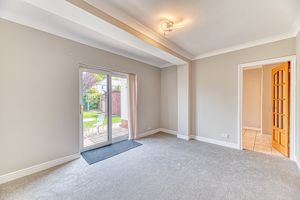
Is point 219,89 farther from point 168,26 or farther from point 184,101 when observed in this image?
point 168,26

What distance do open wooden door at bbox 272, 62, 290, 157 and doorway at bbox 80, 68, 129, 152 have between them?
3.97 metres

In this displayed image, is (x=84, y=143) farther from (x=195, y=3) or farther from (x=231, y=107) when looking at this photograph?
(x=231, y=107)

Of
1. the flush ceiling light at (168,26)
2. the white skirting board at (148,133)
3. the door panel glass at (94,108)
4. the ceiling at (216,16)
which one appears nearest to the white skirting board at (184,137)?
the white skirting board at (148,133)

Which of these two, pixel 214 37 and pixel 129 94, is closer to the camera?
pixel 214 37

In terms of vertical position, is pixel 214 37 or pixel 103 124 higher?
pixel 214 37

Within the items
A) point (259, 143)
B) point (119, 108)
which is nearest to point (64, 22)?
point (119, 108)

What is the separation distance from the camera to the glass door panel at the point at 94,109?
3.30m

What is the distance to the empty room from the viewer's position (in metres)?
1.99

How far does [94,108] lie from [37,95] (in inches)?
49.6

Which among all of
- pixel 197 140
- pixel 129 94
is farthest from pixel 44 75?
pixel 197 140

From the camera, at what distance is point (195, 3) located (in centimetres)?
191

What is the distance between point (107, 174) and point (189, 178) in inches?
56.5

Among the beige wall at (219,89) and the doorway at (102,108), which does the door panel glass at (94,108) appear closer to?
the doorway at (102,108)

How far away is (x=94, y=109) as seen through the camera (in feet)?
11.6
